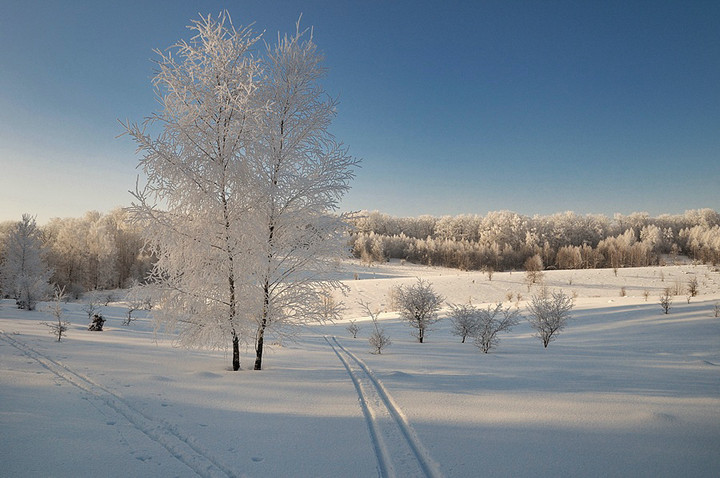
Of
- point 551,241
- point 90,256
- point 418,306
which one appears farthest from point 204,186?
point 551,241

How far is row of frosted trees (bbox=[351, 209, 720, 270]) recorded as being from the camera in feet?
218

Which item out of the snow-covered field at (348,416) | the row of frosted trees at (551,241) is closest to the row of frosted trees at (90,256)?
the row of frosted trees at (551,241)

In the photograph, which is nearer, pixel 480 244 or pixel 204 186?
pixel 204 186

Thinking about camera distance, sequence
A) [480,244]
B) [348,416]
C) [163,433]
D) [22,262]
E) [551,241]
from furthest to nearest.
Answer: [551,241] < [480,244] < [22,262] < [348,416] < [163,433]

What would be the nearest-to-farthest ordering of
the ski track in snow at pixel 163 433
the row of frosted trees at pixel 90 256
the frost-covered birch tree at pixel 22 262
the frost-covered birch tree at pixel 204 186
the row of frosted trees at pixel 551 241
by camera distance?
1. the ski track in snow at pixel 163 433
2. the frost-covered birch tree at pixel 204 186
3. the frost-covered birch tree at pixel 22 262
4. the row of frosted trees at pixel 90 256
5. the row of frosted trees at pixel 551 241

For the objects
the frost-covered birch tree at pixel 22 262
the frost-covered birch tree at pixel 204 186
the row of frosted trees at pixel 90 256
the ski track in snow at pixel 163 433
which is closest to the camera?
the ski track in snow at pixel 163 433

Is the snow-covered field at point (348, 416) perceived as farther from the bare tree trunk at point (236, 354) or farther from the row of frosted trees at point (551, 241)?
the row of frosted trees at point (551, 241)

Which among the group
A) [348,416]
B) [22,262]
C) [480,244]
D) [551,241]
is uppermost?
[551,241]

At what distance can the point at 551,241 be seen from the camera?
86.2m

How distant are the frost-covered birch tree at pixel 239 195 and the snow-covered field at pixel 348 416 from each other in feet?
5.15

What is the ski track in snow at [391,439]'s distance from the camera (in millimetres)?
3598

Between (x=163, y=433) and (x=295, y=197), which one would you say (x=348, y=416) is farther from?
(x=295, y=197)

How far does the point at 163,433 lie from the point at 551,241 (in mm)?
96786

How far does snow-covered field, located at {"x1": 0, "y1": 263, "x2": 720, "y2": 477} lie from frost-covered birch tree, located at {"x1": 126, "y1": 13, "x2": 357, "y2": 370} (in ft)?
5.15
